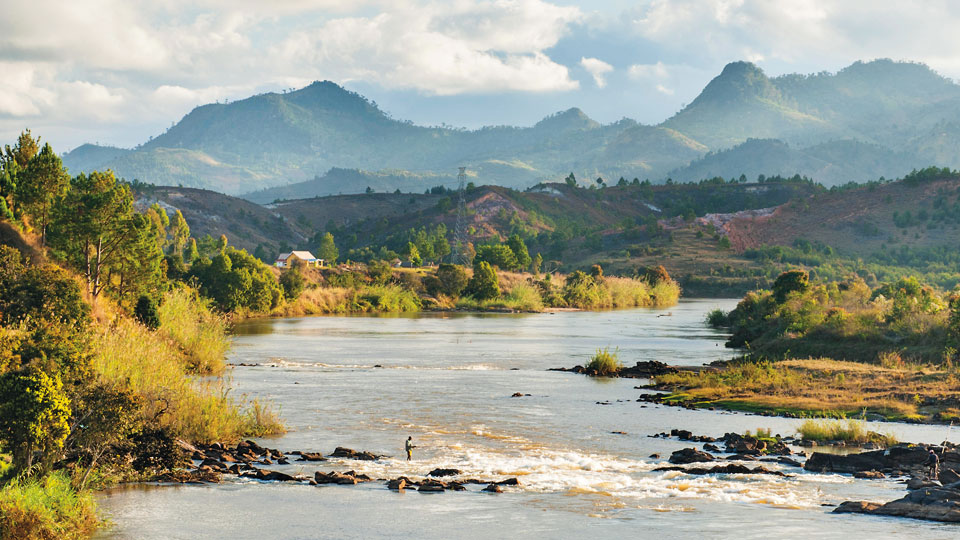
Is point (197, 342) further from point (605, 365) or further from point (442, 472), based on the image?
point (442, 472)

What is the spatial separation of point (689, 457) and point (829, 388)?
16.8 meters

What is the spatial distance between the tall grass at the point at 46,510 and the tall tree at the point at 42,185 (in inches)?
1802

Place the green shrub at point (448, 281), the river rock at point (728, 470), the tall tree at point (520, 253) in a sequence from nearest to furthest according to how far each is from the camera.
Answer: the river rock at point (728, 470)
the green shrub at point (448, 281)
the tall tree at point (520, 253)

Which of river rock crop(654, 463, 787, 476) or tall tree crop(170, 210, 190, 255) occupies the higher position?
tall tree crop(170, 210, 190, 255)

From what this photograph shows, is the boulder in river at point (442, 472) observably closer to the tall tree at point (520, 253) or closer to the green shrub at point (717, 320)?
the green shrub at point (717, 320)

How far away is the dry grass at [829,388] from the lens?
38875mm

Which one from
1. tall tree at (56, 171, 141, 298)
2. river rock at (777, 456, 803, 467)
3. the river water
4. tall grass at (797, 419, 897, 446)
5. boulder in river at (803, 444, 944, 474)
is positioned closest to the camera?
the river water

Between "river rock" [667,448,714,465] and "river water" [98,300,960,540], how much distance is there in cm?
62

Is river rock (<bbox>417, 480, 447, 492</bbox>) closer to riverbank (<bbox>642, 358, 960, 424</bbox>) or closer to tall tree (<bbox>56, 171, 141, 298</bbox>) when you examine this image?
riverbank (<bbox>642, 358, 960, 424</bbox>)

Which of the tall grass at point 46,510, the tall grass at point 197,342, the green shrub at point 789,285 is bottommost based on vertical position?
the tall grass at point 46,510

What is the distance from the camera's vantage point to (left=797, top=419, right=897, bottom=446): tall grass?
1272 inches

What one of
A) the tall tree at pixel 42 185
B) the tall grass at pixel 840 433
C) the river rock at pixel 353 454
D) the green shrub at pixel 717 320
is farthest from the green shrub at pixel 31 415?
the green shrub at pixel 717 320

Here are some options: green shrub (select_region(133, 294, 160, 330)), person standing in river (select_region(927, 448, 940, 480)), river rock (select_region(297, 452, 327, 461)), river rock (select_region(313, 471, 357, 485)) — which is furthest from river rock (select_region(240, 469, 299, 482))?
green shrub (select_region(133, 294, 160, 330))

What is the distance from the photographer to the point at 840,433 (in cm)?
3278
